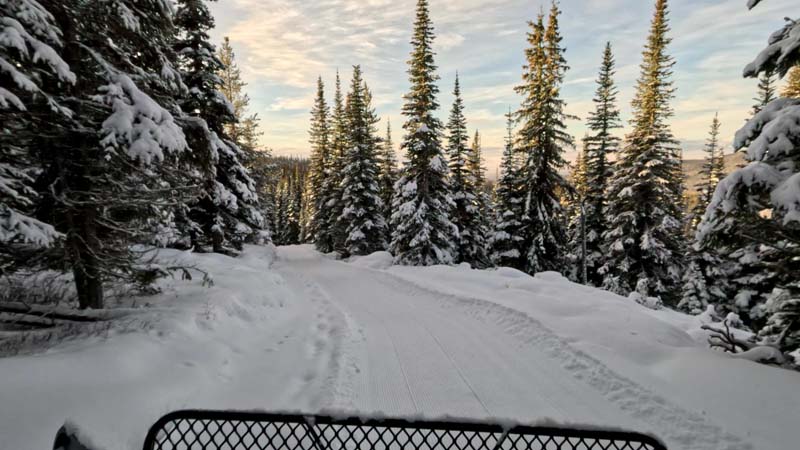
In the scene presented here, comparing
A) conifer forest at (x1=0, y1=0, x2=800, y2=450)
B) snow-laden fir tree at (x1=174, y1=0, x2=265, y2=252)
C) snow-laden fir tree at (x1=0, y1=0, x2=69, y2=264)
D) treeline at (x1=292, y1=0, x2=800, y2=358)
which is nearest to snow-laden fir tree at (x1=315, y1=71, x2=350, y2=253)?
treeline at (x1=292, y1=0, x2=800, y2=358)

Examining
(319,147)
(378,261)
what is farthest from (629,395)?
(319,147)

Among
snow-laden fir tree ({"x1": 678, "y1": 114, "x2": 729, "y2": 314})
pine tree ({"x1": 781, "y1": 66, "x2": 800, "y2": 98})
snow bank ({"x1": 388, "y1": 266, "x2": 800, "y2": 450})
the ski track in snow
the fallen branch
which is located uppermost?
pine tree ({"x1": 781, "y1": 66, "x2": 800, "y2": 98})

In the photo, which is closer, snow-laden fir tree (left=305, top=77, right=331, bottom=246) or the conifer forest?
the conifer forest

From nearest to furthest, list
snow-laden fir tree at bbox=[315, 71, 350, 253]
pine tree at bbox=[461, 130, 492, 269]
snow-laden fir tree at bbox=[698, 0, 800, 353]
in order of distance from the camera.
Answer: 1. snow-laden fir tree at bbox=[698, 0, 800, 353]
2. pine tree at bbox=[461, 130, 492, 269]
3. snow-laden fir tree at bbox=[315, 71, 350, 253]

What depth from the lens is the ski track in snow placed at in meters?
4.98

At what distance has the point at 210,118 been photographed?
17.7m

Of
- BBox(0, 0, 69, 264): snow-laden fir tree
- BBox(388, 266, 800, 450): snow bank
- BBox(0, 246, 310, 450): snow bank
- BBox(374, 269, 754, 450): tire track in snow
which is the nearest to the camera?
BBox(0, 246, 310, 450): snow bank

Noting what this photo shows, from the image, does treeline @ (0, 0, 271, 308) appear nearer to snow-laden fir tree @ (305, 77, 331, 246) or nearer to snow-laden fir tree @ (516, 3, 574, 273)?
snow-laden fir tree @ (516, 3, 574, 273)

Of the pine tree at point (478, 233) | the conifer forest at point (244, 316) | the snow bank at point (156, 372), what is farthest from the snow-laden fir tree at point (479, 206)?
the snow bank at point (156, 372)

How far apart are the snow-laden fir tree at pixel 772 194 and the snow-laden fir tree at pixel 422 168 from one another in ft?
58.2

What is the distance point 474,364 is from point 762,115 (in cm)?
585

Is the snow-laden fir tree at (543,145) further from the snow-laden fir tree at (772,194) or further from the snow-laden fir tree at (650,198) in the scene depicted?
the snow-laden fir tree at (772,194)

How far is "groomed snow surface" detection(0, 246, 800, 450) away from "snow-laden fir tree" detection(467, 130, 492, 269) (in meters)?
19.4

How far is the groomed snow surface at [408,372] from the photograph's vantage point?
14.1 ft
